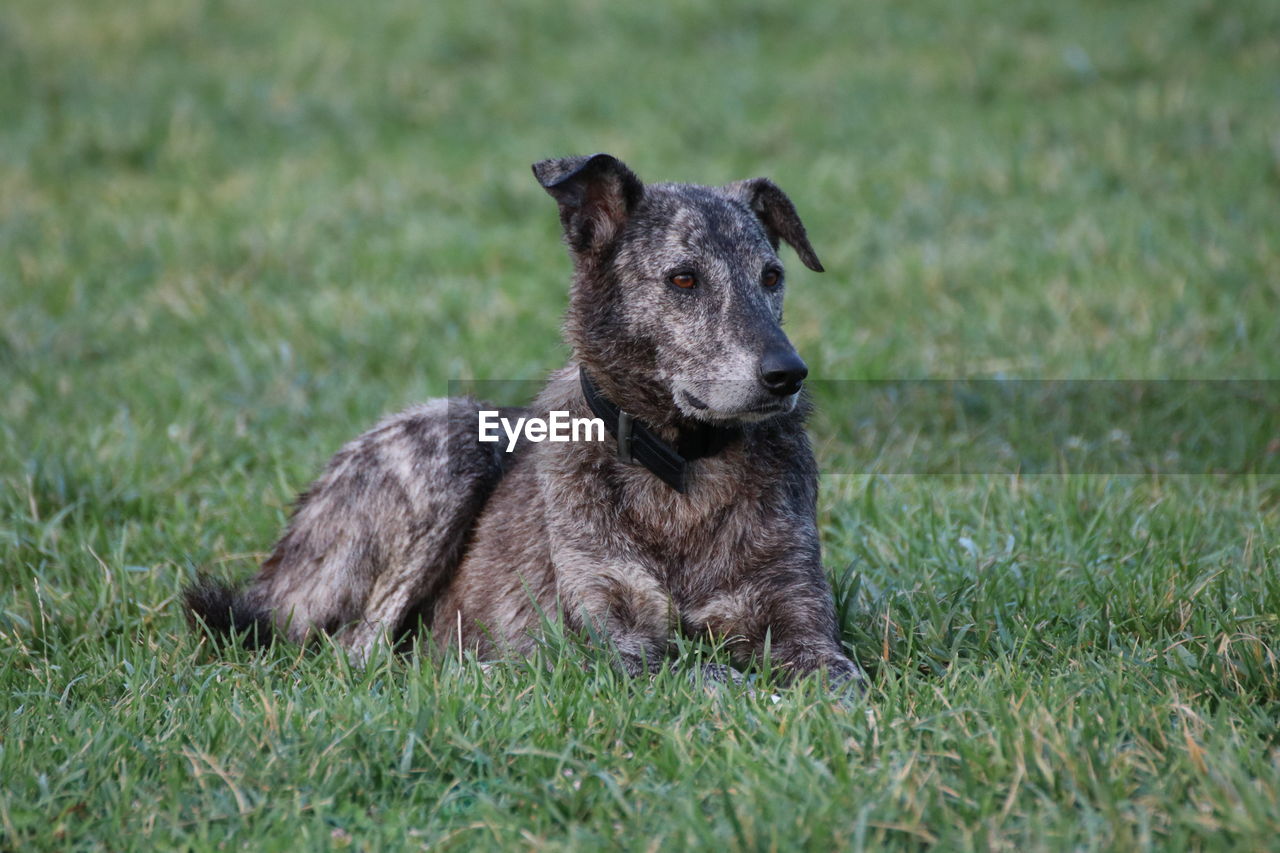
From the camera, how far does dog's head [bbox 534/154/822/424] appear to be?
4.08 m

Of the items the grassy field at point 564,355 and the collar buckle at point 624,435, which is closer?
the grassy field at point 564,355

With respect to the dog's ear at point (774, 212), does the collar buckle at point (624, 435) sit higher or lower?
lower

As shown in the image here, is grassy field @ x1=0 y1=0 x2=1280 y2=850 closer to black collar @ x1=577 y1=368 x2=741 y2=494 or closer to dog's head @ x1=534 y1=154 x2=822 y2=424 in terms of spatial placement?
black collar @ x1=577 y1=368 x2=741 y2=494

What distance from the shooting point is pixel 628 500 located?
171 inches

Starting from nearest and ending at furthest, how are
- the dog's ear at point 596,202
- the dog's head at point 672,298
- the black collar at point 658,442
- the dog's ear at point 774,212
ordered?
1. the dog's head at point 672,298
2. the black collar at point 658,442
3. the dog's ear at point 596,202
4. the dog's ear at point 774,212

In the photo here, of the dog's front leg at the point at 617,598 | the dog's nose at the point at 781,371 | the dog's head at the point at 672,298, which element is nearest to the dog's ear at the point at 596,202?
the dog's head at the point at 672,298

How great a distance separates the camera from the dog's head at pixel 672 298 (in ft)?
13.4

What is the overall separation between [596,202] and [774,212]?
0.74 m

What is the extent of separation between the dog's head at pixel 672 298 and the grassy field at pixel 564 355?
85 cm

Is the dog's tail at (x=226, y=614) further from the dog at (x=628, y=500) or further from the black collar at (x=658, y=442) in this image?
the black collar at (x=658, y=442)

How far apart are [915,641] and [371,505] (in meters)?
1.94

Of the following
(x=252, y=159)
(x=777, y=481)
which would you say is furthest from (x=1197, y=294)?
(x=252, y=159)
